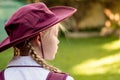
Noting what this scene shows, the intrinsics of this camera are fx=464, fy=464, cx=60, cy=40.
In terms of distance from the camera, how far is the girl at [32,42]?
1.91 m

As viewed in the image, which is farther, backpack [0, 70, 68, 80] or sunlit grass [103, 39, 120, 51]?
sunlit grass [103, 39, 120, 51]

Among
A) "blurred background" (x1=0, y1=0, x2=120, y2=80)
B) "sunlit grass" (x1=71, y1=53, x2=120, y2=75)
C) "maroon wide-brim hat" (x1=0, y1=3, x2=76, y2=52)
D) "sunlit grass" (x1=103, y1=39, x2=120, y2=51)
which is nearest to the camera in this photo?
"maroon wide-brim hat" (x1=0, y1=3, x2=76, y2=52)

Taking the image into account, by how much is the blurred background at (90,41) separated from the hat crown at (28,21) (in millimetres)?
675

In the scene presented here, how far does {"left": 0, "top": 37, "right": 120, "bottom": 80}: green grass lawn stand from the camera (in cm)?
761

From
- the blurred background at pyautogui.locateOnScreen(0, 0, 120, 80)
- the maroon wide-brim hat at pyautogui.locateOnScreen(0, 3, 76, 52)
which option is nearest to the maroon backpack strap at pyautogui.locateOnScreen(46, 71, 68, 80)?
the maroon wide-brim hat at pyautogui.locateOnScreen(0, 3, 76, 52)

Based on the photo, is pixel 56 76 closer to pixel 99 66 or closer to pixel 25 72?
pixel 25 72

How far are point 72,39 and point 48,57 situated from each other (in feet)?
35.5

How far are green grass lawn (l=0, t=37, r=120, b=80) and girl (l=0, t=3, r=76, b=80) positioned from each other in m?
3.95

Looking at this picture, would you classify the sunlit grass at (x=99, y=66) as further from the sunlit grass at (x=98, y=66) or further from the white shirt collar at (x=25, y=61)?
the white shirt collar at (x=25, y=61)

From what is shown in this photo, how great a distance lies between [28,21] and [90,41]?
409 inches

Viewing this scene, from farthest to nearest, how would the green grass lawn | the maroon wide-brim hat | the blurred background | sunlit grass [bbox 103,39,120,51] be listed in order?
sunlit grass [bbox 103,39,120,51], the green grass lawn, the blurred background, the maroon wide-brim hat

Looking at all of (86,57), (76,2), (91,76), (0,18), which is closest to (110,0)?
(76,2)

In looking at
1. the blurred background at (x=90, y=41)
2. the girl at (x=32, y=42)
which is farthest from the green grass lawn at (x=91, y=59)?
the girl at (x=32, y=42)

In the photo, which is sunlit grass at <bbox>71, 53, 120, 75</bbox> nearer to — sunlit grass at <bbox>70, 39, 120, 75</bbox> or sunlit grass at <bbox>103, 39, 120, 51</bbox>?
sunlit grass at <bbox>70, 39, 120, 75</bbox>
